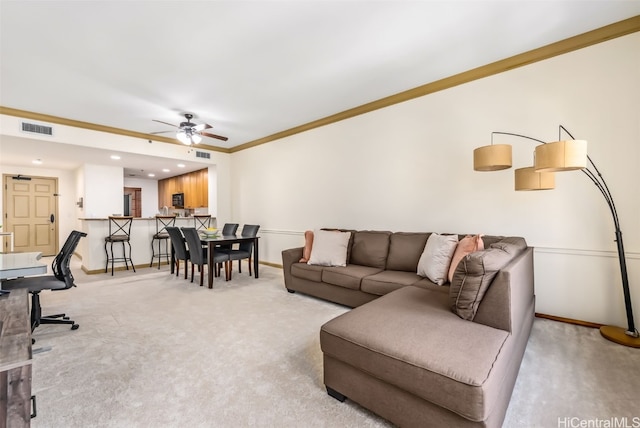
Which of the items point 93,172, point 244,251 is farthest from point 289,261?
point 93,172

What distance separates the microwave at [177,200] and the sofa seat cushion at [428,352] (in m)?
7.92

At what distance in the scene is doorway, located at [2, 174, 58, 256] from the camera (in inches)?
271

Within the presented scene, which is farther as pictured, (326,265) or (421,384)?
(326,265)

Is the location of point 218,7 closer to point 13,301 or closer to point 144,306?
point 13,301

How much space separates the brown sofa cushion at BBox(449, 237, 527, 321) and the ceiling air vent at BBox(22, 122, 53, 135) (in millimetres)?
6032

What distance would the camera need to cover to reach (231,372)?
2.01 metres

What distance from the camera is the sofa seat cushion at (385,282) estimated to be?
2816 millimetres

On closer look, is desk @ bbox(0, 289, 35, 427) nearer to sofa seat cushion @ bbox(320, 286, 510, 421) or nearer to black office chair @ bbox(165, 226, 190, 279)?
sofa seat cushion @ bbox(320, 286, 510, 421)

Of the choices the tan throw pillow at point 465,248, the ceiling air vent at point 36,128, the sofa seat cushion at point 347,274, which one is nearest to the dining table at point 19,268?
the sofa seat cushion at point 347,274

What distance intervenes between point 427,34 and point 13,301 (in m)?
3.79

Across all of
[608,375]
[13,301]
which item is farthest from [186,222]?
[608,375]

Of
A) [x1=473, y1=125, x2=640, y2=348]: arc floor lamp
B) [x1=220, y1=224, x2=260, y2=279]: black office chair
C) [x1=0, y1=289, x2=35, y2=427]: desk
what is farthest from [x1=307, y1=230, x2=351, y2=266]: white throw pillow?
[x1=0, y1=289, x2=35, y2=427]: desk

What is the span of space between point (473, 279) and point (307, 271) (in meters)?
2.26

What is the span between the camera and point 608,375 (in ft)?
6.21
